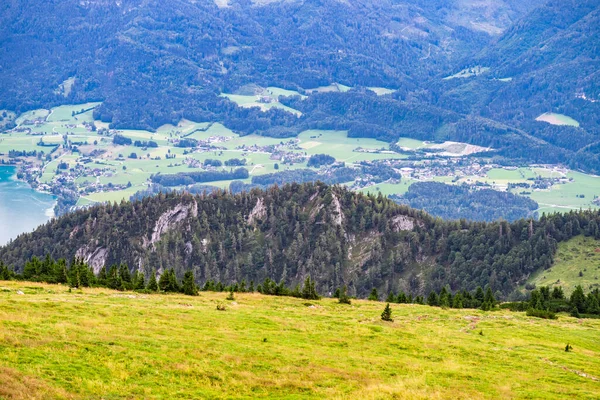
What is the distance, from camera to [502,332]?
8131cm

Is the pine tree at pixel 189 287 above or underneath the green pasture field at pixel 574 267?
underneath

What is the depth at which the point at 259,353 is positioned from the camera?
61562 millimetres

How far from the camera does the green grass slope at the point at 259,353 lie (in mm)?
52406

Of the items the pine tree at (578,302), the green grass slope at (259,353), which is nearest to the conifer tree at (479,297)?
the pine tree at (578,302)

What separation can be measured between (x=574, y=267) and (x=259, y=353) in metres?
133

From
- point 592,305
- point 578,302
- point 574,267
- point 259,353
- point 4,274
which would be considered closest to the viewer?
point 259,353

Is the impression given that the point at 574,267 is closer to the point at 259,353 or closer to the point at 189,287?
the point at 189,287

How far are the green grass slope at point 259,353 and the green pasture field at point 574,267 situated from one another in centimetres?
8237

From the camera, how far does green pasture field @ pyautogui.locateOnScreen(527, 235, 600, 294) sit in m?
164

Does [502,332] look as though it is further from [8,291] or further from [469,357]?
[8,291]

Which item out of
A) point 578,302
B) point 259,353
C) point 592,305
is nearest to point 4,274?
point 259,353

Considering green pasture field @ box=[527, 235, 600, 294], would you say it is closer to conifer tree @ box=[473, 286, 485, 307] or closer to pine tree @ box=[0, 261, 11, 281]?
conifer tree @ box=[473, 286, 485, 307]

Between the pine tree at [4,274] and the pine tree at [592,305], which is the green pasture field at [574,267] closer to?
the pine tree at [592,305]

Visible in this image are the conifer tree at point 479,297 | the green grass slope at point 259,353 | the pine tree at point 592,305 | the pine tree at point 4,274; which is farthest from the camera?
the conifer tree at point 479,297
